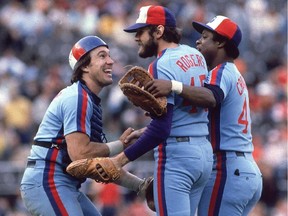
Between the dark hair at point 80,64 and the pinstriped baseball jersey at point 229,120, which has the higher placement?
the dark hair at point 80,64

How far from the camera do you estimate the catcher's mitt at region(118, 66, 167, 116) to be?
851 centimetres

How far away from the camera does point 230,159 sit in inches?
360

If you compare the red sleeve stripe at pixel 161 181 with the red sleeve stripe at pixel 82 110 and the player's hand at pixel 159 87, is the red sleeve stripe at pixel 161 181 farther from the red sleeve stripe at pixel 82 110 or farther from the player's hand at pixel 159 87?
the red sleeve stripe at pixel 82 110

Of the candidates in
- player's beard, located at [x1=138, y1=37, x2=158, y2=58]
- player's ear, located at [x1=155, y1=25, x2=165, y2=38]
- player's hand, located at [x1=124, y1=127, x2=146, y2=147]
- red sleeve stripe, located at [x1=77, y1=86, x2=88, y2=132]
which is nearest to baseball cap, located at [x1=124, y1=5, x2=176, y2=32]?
player's ear, located at [x1=155, y1=25, x2=165, y2=38]

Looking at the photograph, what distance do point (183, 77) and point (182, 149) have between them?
23.6 inches

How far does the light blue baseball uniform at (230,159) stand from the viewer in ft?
29.8

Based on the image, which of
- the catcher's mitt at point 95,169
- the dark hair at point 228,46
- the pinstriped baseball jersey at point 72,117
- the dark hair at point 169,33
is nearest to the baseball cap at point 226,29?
the dark hair at point 228,46

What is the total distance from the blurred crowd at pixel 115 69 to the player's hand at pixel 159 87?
7152 millimetres

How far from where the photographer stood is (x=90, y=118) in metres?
8.93

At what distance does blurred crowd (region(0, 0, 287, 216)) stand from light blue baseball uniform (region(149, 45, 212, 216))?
6.75 meters

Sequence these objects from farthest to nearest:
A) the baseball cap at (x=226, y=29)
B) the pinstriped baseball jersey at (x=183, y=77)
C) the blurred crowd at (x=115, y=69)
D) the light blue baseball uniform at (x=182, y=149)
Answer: the blurred crowd at (x=115, y=69), the baseball cap at (x=226, y=29), the pinstriped baseball jersey at (x=183, y=77), the light blue baseball uniform at (x=182, y=149)

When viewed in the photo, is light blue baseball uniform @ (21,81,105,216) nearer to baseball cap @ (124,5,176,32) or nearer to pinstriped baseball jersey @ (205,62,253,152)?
baseball cap @ (124,5,176,32)

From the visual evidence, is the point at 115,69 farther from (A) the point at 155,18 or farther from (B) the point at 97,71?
(A) the point at 155,18

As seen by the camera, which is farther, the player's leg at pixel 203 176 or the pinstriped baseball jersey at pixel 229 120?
the pinstriped baseball jersey at pixel 229 120
